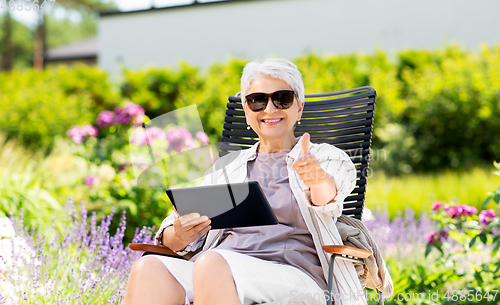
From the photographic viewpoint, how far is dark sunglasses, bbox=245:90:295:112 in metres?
2.06

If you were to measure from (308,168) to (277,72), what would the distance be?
22.6 inches

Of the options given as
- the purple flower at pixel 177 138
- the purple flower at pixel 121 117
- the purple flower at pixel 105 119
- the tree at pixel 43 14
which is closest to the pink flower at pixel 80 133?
the purple flower at pixel 105 119

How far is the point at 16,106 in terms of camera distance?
386 inches

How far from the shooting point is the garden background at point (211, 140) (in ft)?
8.45

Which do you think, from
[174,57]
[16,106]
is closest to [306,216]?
[16,106]

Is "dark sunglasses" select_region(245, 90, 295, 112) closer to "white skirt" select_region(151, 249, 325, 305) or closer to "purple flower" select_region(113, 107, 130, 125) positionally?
"white skirt" select_region(151, 249, 325, 305)

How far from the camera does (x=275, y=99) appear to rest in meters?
2.06

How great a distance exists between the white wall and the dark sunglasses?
31.8 feet

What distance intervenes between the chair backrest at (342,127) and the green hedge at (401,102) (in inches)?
196

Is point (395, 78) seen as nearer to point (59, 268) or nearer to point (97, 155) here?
point (97, 155)

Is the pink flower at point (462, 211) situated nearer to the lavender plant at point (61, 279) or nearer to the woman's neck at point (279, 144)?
the woman's neck at point (279, 144)

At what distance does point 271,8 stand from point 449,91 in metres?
7.11

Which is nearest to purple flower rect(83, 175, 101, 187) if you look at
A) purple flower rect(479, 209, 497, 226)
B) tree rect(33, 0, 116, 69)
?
purple flower rect(479, 209, 497, 226)

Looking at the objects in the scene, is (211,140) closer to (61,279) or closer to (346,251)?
(61,279)
